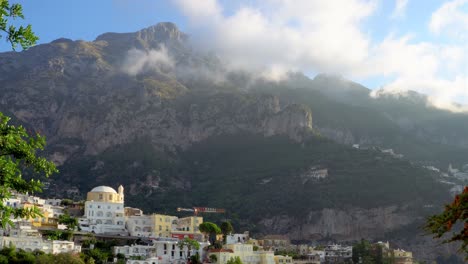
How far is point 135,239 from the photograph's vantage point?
98688 millimetres

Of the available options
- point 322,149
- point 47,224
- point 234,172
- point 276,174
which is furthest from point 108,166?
point 47,224

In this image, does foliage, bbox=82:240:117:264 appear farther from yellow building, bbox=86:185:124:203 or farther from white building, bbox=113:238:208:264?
yellow building, bbox=86:185:124:203

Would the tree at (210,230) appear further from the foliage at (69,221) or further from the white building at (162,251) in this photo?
the foliage at (69,221)

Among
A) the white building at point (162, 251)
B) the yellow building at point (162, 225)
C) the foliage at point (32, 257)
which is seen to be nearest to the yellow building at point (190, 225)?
the yellow building at point (162, 225)

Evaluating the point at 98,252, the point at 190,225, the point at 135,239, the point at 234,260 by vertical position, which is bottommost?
the point at 234,260

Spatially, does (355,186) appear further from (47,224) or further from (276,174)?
(47,224)

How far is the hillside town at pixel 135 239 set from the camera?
84125 mm

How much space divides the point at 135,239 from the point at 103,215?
28.7 ft

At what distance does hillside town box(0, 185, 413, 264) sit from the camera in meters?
84.1

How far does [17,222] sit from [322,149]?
114722 mm

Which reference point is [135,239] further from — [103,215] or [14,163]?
[14,163]

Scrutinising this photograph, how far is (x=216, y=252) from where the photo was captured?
88875mm

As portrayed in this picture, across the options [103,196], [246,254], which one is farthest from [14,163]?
[103,196]

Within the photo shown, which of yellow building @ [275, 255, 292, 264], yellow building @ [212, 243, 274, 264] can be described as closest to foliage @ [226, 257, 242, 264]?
yellow building @ [212, 243, 274, 264]
